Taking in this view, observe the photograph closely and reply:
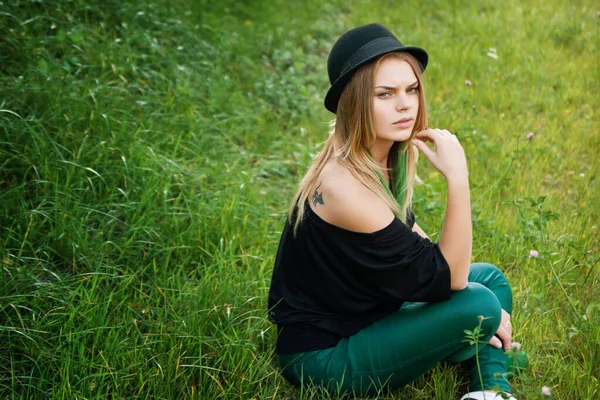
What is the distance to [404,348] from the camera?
2.32 metres

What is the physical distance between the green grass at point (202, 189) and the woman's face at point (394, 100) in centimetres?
71

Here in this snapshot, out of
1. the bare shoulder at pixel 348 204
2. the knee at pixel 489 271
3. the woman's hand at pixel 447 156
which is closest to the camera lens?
the bare shoulder at pixel 348 204

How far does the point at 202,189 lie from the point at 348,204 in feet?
4.87

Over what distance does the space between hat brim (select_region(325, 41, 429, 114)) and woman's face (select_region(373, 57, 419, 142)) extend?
0.06 metres

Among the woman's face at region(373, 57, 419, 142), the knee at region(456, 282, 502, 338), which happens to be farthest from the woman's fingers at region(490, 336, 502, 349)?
the woman's face at region(373, 57, 419, 142)

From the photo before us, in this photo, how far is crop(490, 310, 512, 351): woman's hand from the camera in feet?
8.09

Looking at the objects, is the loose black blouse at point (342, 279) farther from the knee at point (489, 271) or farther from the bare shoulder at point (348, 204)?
the knee at point (489, 271)

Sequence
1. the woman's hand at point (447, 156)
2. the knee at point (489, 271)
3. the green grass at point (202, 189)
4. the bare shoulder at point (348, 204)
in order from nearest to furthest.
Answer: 1. the bare shoulder at point (348, 204)
2. the woman's hand at point (447, 156)
3. the green grass at point (202, 189)
4. the knee at point (489, 271)

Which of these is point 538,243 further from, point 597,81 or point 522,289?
point 597,81

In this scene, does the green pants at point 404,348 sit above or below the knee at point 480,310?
below

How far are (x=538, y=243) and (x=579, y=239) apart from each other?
0.25 metres

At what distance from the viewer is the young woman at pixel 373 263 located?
2.29 m

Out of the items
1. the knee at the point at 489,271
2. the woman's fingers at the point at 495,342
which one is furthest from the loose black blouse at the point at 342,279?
the knee at the point at 489,271

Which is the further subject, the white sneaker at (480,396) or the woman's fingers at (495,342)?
the woman's fingers at (495,342)
